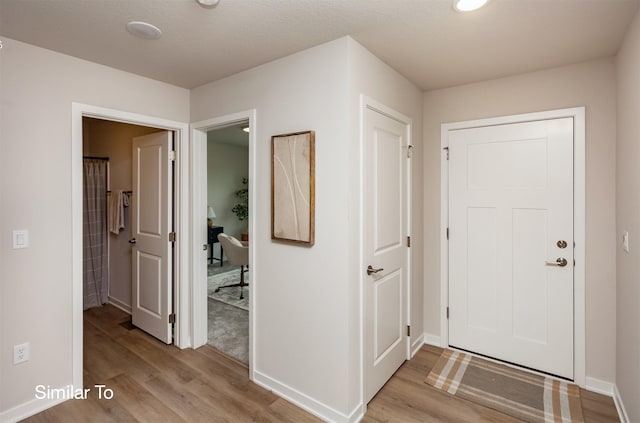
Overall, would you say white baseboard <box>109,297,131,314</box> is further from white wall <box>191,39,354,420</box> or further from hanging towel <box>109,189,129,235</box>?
white wall <box>191,39,354,420</box>

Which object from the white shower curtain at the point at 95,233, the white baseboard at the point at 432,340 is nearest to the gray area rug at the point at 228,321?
the white shower curtain at the point at 95,233

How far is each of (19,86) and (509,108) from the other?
351cm

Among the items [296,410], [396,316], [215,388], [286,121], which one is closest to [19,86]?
[286,121]

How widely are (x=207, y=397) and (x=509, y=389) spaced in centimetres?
219

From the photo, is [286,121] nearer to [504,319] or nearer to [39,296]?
[39,296]

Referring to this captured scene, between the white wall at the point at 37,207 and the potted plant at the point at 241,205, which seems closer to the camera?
the white wall at the point at 37,207

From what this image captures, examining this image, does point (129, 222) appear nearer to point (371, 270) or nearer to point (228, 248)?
point (228, 248)

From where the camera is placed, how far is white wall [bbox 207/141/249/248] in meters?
6.68

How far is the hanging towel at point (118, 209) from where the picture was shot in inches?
152

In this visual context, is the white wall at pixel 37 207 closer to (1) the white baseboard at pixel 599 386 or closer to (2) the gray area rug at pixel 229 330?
(2) the gray area rug at pixel 229 330

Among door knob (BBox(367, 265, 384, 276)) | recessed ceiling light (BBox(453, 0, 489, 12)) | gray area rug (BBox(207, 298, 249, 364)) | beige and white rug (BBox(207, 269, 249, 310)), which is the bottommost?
gray area rug (BBox(207, 298, 249, 364))

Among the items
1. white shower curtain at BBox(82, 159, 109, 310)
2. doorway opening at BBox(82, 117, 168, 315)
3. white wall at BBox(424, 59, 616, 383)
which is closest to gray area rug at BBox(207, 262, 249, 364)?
doorway opening at BBox(82, 117, 168, 315)

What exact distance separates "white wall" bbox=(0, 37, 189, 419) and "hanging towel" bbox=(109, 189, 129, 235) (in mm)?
1651

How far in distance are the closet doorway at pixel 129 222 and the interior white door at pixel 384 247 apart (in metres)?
1.90
